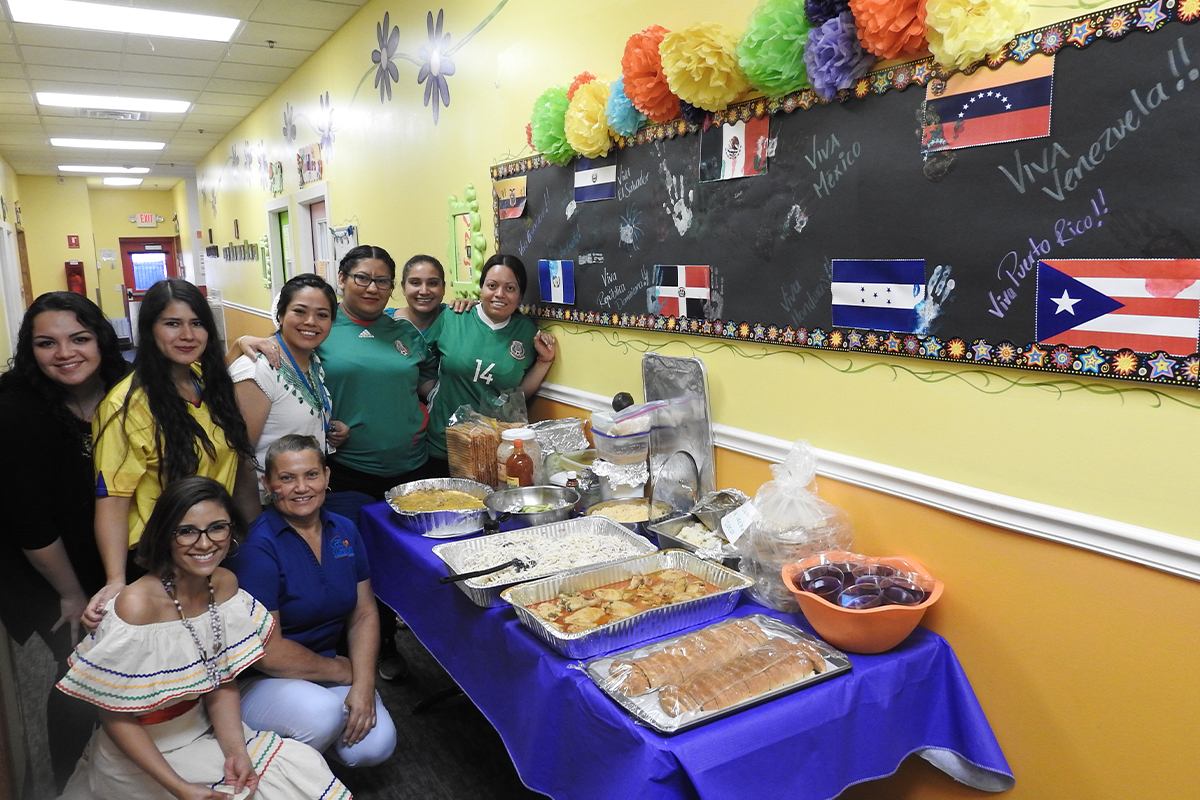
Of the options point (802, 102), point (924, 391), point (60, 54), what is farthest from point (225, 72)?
point (924, 391)

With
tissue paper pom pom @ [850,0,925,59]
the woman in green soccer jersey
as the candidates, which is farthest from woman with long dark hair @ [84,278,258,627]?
tissue paper pom pom @ [850,0,925,59]

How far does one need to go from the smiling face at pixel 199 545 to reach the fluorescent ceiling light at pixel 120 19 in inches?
165

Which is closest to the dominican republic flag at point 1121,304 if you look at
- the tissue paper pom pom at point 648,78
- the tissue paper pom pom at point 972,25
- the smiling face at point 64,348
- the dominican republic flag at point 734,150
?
the tissue paper pom pom at point 972,25

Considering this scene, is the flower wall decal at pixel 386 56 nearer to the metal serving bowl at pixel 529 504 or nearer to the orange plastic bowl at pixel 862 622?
the metal serving bowl at pixel 529 504

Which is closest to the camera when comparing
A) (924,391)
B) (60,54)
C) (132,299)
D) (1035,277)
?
(1035,277)

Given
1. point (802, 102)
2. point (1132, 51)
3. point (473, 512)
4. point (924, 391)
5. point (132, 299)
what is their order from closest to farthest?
A: point (1132, 51), point (924, 391), point (802, 102), point (473, 512), point (132, 299)

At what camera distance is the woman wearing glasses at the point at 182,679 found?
1.68 metres

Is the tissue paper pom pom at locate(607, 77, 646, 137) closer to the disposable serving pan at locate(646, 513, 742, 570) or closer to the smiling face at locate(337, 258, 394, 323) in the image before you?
the smiling face at locate(337, 258, 394, 323)

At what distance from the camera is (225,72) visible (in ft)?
19.8

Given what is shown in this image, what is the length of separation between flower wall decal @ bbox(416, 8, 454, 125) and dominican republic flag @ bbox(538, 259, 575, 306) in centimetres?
124

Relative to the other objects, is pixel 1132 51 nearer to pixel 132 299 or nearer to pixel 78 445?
pixel 78 445

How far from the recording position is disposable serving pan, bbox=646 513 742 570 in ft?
6.32

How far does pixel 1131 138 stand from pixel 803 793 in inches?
51.1

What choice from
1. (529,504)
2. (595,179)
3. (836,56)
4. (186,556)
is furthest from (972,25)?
(186,556)
